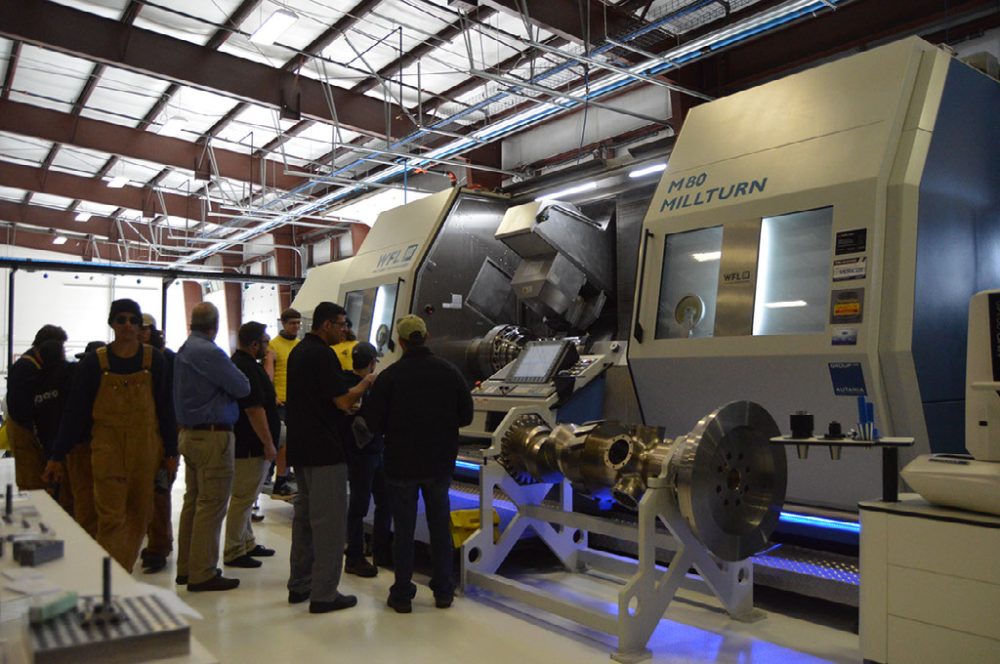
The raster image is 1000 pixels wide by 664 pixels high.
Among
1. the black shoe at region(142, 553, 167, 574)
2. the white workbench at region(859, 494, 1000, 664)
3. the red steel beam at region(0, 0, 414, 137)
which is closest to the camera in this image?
the white workbench at region(859, 494, 1000, 664)

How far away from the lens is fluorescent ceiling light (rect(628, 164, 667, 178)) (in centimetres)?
520

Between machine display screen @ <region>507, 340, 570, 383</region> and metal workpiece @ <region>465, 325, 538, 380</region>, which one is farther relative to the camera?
metal workpiece @ <region>465, 325, 538, 380</region>

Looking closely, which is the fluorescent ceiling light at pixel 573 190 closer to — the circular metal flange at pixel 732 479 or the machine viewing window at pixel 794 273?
the machine viewing window at pixel 794 273

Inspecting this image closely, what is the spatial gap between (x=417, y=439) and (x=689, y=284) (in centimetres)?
160

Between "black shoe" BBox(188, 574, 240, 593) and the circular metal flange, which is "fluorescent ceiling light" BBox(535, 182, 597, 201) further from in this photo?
"black shoe" BBox(188, 574, 240, 593)

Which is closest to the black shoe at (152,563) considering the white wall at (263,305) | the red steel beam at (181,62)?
the red steel beam at (181,62)

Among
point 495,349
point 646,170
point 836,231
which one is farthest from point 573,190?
point 836,231

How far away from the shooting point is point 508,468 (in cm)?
420

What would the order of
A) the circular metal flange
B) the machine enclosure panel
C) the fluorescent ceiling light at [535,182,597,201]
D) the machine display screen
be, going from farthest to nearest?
the fluorescent ceiling light at [535,182,597,201] < the machine display screen < the machine enclosure panel < the circular metal flange

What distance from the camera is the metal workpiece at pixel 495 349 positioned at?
5785 millimetres

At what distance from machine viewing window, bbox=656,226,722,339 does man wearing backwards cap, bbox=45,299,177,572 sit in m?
2.56

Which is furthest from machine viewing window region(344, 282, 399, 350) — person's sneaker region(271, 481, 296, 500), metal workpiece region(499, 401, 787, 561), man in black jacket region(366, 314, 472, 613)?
metal workpiece region(499, 401, 787, 561)

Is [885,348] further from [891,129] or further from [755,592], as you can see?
[755,592]

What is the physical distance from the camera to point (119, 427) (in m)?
3.76
